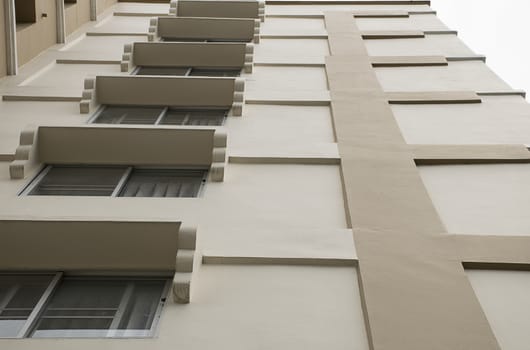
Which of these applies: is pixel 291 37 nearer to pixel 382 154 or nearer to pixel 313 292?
pixel 382 154

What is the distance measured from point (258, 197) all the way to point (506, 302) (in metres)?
2.86

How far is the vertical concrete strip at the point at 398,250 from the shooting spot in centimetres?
611

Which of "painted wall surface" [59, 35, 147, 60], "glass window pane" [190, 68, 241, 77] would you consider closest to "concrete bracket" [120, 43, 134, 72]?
"painted wall surface" [59, 35, 147, 60]

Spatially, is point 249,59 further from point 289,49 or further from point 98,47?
point 98,47

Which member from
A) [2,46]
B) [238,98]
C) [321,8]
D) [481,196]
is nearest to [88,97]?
[2,46]

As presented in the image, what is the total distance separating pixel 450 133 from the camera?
434 inches

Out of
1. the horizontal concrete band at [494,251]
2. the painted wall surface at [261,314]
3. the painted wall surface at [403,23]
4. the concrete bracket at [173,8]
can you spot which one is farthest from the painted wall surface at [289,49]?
the painted wall surface at [261,314]

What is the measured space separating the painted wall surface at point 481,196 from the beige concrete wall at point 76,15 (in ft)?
31.6

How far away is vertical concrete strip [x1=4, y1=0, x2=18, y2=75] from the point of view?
13008 millimetres

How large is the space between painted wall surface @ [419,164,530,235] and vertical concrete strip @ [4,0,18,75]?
6.69m

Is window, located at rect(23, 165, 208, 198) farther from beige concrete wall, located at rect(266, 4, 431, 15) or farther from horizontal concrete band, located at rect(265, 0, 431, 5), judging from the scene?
horizontal concrete band, located at rect(265, 0, 431, 5)

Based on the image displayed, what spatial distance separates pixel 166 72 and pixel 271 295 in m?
9.17

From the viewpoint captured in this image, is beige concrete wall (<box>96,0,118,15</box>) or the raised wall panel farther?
beige concrete wall (<box>96,0,118,15</box>)

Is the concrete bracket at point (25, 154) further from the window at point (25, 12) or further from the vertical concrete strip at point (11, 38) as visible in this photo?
the window at point (25, 12)
